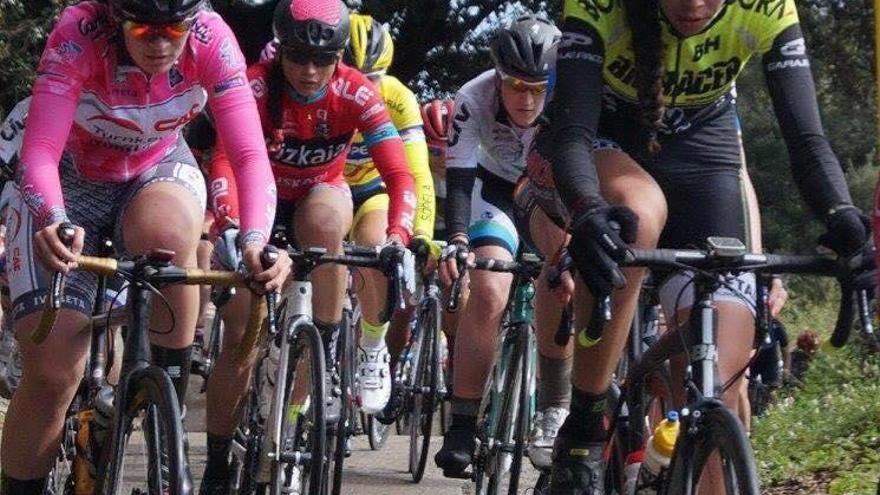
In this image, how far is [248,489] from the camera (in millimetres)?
6121

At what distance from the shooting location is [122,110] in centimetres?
511

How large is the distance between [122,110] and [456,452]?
259 centimetres

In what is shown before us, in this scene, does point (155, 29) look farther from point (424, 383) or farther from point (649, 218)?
point (424, 383)

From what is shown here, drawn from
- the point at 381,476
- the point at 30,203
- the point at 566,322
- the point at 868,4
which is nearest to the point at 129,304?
the point at 30,203

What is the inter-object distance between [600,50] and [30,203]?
65.9 inches

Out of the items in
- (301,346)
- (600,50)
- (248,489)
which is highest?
(600,50)

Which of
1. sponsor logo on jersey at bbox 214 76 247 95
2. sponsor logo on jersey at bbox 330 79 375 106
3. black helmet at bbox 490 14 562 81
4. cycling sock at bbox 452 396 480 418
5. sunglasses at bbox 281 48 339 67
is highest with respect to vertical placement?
black helmet at bbox 490 14 562 81

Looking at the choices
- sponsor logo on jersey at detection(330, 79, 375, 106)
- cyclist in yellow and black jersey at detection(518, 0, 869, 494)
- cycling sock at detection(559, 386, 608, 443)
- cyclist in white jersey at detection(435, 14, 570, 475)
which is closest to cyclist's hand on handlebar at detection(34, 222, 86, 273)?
cyclist in yellow and black jersey at detection(518, 0, 869, 494)

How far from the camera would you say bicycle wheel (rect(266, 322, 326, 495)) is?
5.62m

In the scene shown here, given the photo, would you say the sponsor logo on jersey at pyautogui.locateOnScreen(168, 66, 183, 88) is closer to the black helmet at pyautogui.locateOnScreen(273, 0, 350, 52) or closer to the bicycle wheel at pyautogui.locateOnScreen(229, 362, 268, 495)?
the black helmet at pyautogui.locateOnScreen(273, 0, 350, 52)

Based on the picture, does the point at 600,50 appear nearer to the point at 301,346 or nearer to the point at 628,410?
the point at 628,410

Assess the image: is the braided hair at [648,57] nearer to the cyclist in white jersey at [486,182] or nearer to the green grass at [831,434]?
the cyclist in white jersey at [486,182]

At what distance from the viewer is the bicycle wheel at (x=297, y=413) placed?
18.5ft

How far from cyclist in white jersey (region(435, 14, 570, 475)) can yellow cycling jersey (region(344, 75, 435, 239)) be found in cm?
11
